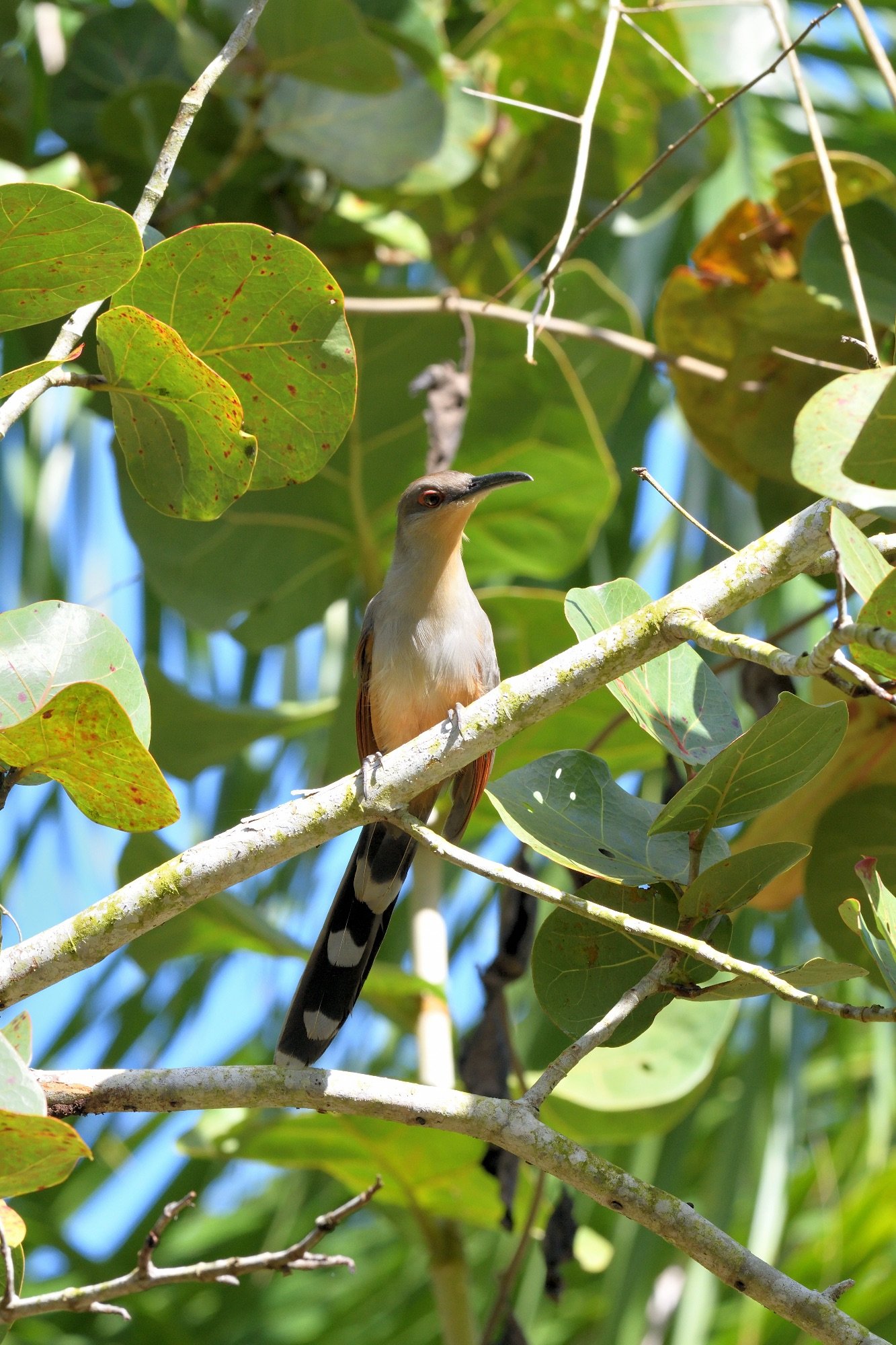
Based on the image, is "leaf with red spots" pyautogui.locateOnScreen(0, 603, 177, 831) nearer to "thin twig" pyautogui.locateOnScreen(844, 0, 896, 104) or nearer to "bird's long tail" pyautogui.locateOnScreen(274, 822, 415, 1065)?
"bird's long tail" pyautogui.locateOnScreen(274, 822, 415, 1065)

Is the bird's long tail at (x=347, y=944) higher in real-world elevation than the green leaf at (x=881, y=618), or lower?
lower

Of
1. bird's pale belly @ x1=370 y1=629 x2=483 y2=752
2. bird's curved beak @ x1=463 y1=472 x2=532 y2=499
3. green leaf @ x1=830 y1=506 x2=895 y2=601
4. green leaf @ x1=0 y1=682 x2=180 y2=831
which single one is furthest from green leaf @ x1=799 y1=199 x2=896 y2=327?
green leaf @ x1=0 y1=682 x2=180 y2=831

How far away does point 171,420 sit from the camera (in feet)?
6.63

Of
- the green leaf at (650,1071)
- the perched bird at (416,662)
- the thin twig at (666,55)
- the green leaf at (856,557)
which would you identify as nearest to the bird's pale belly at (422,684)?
the perched bird at (416,662)

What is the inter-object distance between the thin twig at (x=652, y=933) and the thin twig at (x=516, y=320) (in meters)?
1.86

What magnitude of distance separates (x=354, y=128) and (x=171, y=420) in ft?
6.59

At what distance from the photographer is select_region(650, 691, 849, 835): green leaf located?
181 centimetres

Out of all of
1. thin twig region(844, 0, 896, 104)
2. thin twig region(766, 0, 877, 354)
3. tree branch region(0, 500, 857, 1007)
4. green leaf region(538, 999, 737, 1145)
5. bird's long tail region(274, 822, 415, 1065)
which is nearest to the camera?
tree branch region(0, 500, 857, 1007)

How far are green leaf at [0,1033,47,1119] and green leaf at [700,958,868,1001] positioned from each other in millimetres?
936

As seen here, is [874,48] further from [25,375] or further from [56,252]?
[25,375]

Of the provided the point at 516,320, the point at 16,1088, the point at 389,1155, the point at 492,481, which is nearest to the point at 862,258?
the point at 516,320

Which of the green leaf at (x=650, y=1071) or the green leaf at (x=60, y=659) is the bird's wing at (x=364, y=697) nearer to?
the green leaf at (x=650, y=1071)

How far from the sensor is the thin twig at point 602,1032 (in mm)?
1779

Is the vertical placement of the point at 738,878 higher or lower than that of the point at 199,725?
higher
